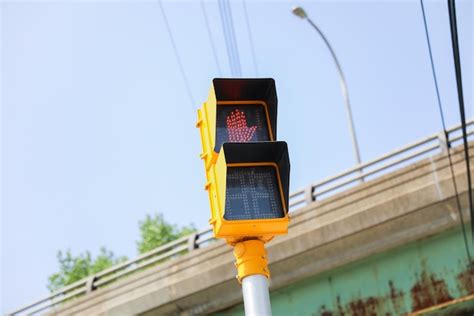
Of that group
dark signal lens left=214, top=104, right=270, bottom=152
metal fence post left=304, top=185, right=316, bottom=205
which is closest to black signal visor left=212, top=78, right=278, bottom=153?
dark signal lens left=214, top=104, right=270, bottom=152

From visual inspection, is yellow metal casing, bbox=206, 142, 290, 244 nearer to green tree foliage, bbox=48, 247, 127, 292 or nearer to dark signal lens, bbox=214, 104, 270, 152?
dark signal lens, bbox=214, 104, 270, 152

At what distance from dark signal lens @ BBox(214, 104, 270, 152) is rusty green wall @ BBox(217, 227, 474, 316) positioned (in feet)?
32.3

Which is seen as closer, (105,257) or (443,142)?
(443,142)

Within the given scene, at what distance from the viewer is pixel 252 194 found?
5008 mm

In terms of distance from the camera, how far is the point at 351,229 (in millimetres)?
14898

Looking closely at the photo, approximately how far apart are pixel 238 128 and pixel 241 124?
1.9 inches

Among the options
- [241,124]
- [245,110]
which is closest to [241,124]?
[241,124]

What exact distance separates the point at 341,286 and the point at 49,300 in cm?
689

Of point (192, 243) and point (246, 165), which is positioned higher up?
point (192, 243)

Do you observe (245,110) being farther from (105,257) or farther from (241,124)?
(105,257)

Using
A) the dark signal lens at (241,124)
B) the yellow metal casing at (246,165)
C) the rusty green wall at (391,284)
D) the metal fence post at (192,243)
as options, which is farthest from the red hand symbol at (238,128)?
the metal fence post at (192,243)

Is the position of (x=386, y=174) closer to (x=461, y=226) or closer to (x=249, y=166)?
(x=461, y=226)

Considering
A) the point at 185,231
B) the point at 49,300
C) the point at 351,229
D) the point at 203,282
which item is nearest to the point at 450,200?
the point at 351,229

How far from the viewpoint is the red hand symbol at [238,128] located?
17.1 ft
